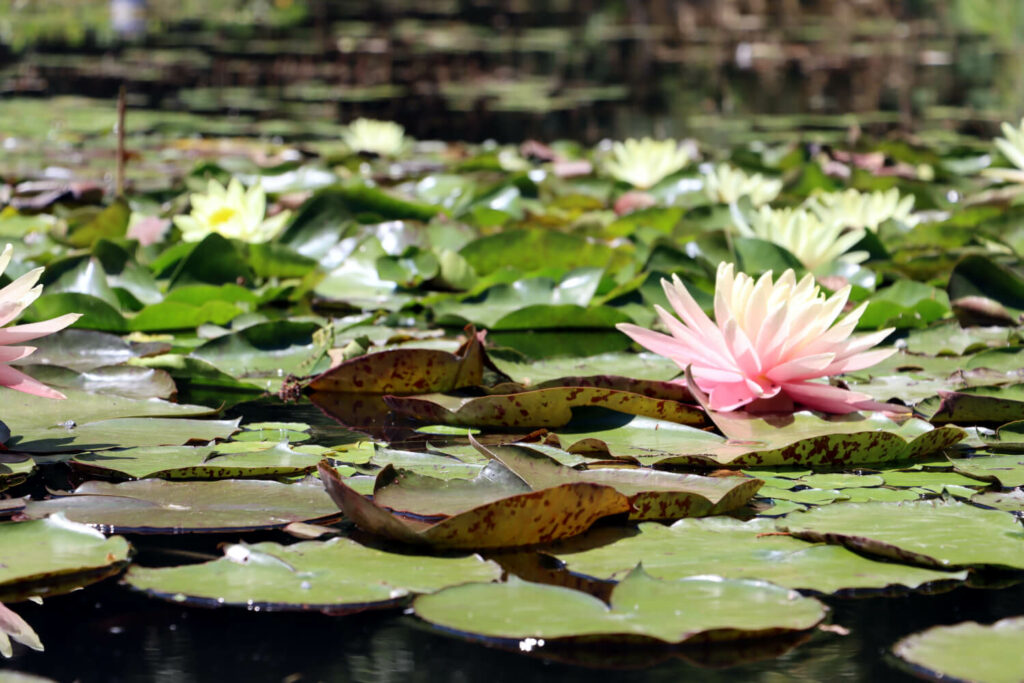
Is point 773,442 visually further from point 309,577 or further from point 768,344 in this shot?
point 309,577

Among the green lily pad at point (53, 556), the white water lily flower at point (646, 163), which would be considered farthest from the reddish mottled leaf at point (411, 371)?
the white water lily flower at point (646, 163)

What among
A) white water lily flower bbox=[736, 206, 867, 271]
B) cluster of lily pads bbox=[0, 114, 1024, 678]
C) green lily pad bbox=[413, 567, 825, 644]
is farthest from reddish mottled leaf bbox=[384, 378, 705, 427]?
white water lily flower bbox=[736, 206, 867, 271]

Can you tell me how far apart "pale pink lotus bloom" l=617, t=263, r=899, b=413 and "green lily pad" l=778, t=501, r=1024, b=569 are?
37 cm

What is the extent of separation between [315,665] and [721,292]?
1.06 m

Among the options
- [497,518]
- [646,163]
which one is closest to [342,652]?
[497,518]

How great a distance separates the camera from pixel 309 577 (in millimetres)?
1318

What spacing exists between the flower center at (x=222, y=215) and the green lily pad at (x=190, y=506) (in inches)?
65.5

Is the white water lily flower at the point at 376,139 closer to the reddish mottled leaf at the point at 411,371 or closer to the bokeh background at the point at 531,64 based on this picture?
the bokeh background at the point at 531,64

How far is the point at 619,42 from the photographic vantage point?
12.4 m

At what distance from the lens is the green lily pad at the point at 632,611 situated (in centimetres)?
118

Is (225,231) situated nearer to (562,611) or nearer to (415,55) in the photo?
(562,611)

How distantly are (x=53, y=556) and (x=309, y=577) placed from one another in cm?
30

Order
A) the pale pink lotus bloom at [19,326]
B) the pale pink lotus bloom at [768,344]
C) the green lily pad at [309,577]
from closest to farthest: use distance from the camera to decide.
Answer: the green lily pad at [309,577] → the pale pink lotus bloom at [19,326] → the pale pink lotus bloom at [768,344]

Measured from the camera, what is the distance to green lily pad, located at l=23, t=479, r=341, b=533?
4.87 feet
